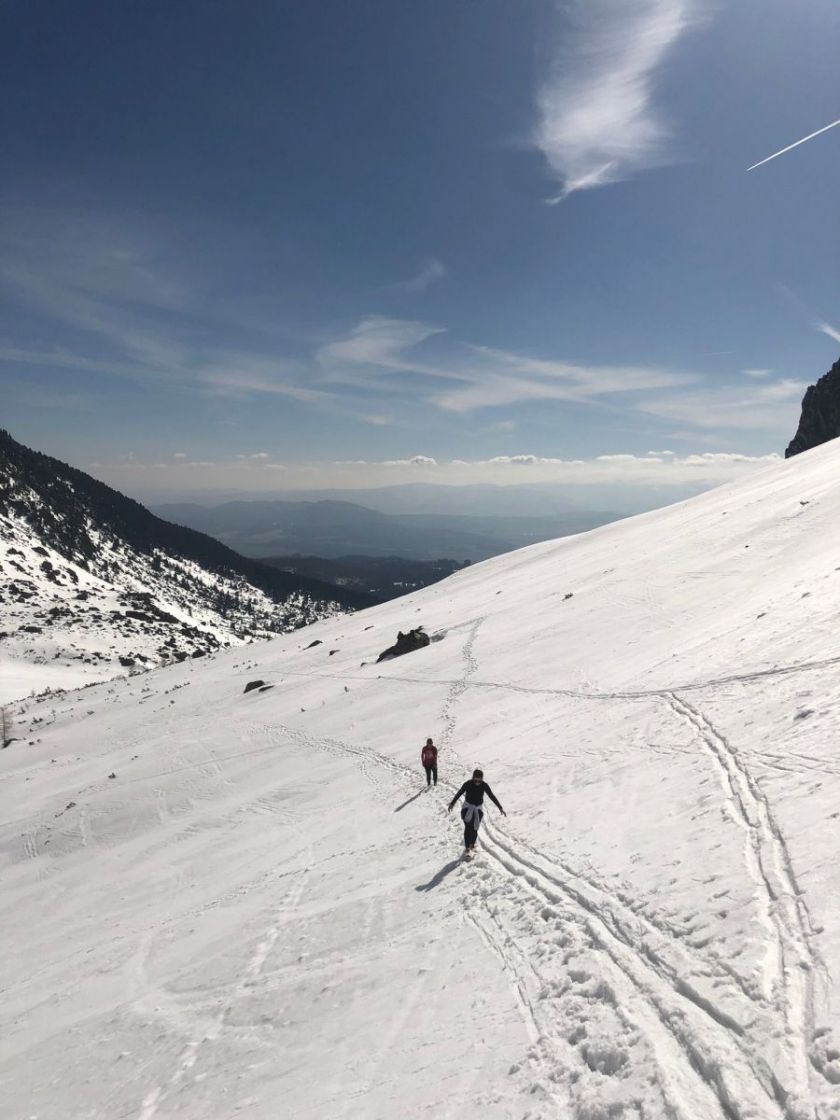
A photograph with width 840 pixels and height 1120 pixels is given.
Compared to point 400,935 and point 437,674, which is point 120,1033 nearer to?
point 400,935

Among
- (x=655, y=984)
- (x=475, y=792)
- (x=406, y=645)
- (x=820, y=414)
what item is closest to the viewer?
(x=655, y=984)

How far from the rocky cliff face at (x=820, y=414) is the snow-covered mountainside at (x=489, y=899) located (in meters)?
104

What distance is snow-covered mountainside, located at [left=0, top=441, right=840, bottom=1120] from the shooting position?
658 cm

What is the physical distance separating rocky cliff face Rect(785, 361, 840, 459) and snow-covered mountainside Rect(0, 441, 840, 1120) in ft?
341

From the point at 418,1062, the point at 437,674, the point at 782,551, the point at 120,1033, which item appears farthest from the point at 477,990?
the point at 782,551

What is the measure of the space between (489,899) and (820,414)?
13534cm

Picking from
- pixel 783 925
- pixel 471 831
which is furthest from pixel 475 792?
pixel 783 925

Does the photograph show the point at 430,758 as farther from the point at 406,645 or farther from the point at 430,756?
the point at 406,645

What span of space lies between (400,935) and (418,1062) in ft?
10.0

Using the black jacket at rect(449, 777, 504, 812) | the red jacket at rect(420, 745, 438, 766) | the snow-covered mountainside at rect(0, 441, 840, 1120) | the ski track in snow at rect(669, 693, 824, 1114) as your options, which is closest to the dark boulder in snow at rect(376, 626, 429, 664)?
the snow-covered mountainside at rect(0, 441, 840, 1120)

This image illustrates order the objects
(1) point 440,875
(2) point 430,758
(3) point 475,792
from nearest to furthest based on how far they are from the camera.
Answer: (1) point 440,875
(3) point 475,792
(2) point 430,758

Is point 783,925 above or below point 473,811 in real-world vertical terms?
above

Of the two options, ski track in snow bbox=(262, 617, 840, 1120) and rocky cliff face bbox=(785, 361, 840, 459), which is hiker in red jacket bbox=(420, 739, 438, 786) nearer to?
ski track in snow bbox=(262, 617, 840, 1120)

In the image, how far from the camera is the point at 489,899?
10477 mm
